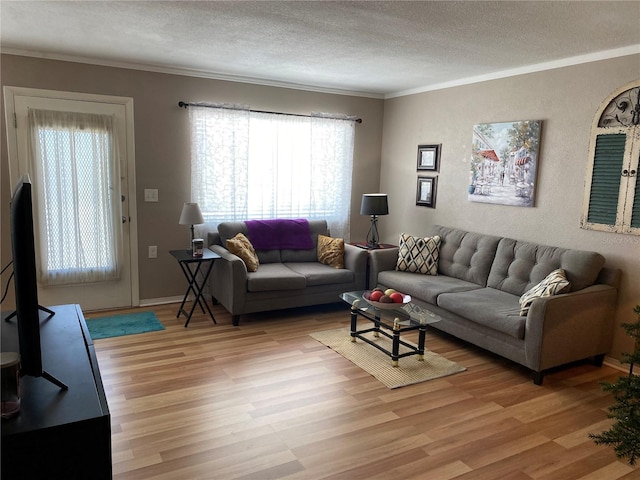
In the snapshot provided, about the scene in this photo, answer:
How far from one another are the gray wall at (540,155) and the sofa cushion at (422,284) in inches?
25.9

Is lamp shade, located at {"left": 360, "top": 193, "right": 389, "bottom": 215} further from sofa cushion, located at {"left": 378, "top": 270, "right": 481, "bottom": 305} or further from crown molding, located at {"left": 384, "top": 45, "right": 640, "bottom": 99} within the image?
crown molding, located at {"left": 384, "top": 45, "right": 640, "bottom": 99}

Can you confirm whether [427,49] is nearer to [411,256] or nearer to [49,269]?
[411,256]

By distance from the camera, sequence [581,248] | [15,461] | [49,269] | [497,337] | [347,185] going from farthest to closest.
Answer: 1. [347,185]
2. [49,269]
3. [581,248]
4. [497,337]
5. [15,461]

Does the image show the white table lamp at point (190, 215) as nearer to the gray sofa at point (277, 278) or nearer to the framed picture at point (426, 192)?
the gray sofa at point (277, 278)

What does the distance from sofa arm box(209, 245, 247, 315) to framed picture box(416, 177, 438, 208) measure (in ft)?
7.21

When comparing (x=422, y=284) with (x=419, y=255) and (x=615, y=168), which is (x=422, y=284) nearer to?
(x=419, y=255)

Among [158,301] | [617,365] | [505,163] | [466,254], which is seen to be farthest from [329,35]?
[617,365]

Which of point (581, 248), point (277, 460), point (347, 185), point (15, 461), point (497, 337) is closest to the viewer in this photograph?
point (15, 461)

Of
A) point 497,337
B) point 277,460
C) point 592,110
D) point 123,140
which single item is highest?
point 592,110

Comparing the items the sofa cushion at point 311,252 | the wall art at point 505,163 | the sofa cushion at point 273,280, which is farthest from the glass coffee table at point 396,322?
the wall art at point 505,163

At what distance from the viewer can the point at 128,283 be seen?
477 cm

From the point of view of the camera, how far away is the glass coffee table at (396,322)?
3551 mm

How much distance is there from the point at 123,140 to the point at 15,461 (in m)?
3.81

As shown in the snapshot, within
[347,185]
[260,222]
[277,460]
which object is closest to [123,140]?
[260,222]
